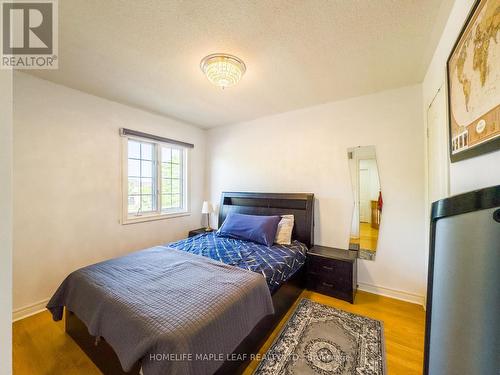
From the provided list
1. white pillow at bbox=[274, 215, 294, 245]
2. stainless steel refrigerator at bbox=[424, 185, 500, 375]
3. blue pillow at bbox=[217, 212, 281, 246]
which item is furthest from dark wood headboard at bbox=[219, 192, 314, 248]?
stainless steel refrigerator at bbox=[424, 185, 500, 375]

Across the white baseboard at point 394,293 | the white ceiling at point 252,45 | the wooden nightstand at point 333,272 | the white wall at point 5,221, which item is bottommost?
the white baseboard at point 394,293

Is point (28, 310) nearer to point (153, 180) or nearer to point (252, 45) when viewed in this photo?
point (153, 180)

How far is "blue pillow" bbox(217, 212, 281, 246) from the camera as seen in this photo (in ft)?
8.59

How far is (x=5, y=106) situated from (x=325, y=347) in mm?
2226

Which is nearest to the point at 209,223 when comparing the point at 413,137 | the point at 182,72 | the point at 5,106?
the point at 182,72

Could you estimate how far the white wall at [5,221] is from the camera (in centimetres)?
49

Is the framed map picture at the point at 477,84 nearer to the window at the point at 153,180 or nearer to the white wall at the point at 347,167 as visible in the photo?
the white wall at the point at 347,167

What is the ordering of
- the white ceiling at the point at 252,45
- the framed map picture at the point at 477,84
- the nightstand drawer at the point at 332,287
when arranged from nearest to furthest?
the framed map picture at the point at 477,84, the white ceiling at the point at 252,45, the nightstand drawer at the point at 332,287

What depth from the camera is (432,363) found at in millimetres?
637

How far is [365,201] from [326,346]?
164 centimetres

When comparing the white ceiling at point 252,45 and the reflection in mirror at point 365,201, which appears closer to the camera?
the white ceiling at point 252,45

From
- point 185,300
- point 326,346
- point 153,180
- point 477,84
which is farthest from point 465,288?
point 153,180

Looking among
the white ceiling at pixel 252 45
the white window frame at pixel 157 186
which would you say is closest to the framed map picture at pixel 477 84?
the white ceiling at pixel 252 45

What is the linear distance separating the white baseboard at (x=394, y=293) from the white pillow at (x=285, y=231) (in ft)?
3.49
